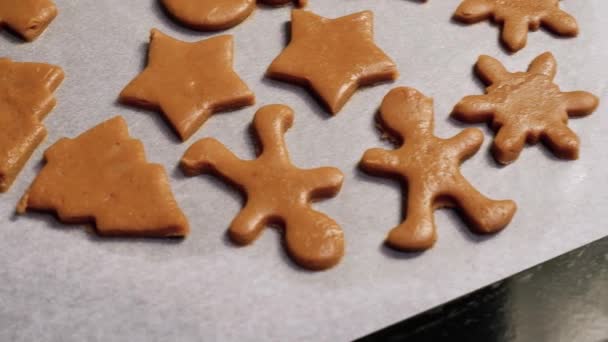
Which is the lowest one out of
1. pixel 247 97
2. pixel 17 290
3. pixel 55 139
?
pixel 17 290

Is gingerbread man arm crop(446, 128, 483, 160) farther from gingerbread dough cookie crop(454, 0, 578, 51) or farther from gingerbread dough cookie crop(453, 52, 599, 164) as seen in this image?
gingerbread dough cookie crop(454, 0, 578, 51)

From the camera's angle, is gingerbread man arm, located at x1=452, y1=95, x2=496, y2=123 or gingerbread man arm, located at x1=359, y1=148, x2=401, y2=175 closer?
gingerbread man arm, located at x1=359, y1=148, x2=401, y2=175

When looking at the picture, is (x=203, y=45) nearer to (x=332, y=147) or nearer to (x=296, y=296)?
(x=332, y=147)

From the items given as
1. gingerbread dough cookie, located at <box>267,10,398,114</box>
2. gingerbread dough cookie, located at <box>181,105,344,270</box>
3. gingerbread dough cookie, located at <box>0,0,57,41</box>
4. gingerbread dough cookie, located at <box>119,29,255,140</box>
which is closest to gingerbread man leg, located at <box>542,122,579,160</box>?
gingerbread dough cookie, located at <box>267,10,398,114</box>

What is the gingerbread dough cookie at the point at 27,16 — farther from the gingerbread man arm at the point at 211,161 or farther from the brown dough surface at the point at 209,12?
the gingerbread man arm at the point at 211,161

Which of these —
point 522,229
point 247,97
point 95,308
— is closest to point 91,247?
point 95,308

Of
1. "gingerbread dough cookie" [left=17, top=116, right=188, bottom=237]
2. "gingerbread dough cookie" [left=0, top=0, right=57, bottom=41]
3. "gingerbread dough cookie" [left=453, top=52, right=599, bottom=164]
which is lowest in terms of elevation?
"gingerbread dough cookie" [left=17, top=116, right=188, bottom=237]

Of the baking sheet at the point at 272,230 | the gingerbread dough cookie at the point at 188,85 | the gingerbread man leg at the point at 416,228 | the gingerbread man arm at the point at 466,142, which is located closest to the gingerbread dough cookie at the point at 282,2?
the baking sheet at the point at 272,230
